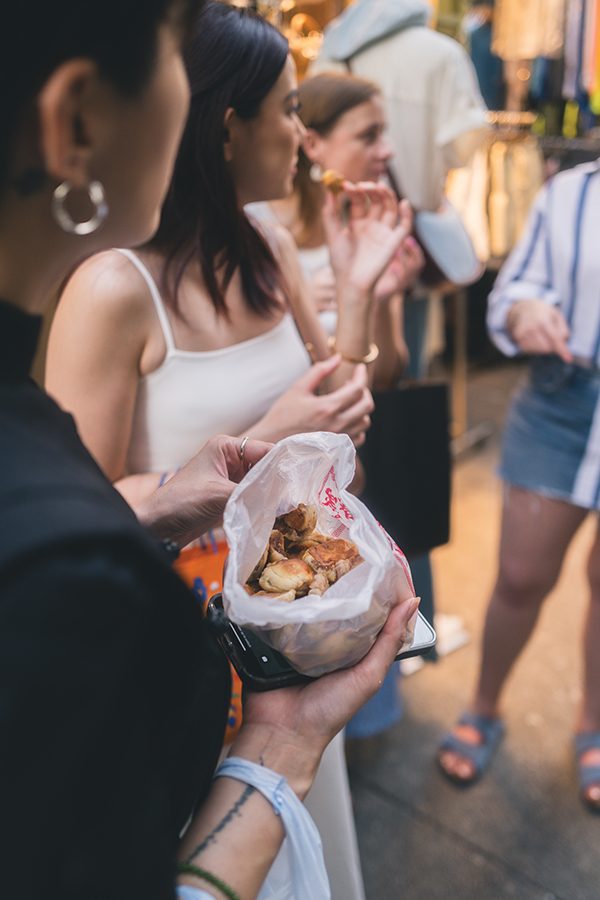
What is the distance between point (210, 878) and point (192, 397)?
72 cm

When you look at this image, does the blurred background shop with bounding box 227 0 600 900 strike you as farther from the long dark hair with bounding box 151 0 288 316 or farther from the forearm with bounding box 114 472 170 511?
the forearm with bounding box 114 472 170 511

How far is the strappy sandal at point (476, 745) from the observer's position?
2.00 m

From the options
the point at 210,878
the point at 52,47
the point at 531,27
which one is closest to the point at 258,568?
the point at 210,878

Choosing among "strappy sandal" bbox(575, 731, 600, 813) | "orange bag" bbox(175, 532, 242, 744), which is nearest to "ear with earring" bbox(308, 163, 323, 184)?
"orange bag" bbox(175, 532, 242, 744)

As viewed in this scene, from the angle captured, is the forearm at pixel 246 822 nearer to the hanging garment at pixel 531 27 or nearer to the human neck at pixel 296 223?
the human neck at pixel 296 223

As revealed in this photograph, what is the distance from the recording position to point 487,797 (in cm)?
195

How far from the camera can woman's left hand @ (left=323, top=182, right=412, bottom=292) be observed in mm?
1482

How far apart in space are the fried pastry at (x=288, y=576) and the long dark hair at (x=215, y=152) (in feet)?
1.72

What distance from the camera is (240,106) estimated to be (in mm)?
1197

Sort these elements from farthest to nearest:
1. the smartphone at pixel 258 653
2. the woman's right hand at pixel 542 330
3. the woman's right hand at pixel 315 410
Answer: the woman's right hand at pixel 542 330
the woman's right hand at pixel 315 410
the smartphone at pixel 258 653

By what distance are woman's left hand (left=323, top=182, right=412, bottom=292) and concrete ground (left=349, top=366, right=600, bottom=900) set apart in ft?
4.23

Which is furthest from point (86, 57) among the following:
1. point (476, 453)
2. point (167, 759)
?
point (476, 453)

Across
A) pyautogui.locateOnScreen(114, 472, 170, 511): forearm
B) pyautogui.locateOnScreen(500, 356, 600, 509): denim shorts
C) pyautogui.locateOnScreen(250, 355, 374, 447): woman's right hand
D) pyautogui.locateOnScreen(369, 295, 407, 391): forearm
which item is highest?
pyautogui.locateOnScreen(250, 355, 374, 447): woman's right hand

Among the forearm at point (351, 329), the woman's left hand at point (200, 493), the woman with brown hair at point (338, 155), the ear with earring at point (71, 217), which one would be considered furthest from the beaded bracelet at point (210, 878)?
the woman with brown hair at point (338, 155)
